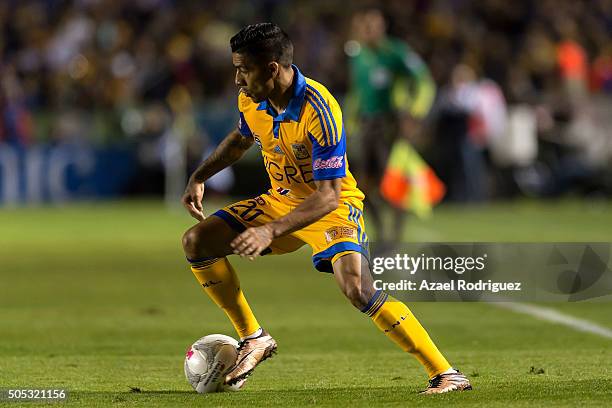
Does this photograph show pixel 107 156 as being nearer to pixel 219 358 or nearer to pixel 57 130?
pixel 57 130

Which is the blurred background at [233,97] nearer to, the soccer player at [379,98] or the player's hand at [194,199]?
the soccer player at [379,98]

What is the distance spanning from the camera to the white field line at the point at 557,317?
8.89 meters

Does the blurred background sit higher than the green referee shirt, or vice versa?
the green referee shirt

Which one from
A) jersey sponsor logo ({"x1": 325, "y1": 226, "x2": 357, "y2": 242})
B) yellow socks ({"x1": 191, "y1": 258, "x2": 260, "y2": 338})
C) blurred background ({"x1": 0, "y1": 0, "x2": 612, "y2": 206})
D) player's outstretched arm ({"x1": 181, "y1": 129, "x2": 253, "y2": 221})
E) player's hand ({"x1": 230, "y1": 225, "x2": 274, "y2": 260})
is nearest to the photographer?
player's hand ({"x1": 230, "y1": 225, "x2": 274, "y2": 260})

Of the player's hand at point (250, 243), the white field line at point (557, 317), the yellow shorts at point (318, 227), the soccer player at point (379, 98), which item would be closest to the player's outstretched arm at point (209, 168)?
the yellow shorts at point (318, 227)

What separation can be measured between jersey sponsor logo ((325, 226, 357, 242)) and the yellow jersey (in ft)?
0.63

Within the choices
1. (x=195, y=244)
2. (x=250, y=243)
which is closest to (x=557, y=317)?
(x=195, y=244)

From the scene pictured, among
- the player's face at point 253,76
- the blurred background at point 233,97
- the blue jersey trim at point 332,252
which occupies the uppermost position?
the player's face at point 253,76

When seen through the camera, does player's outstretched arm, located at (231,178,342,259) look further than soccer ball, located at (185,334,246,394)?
No

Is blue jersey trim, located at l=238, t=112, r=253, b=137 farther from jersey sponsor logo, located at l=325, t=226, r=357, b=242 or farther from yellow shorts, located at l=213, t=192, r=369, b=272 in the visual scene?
jersey sponsor logo, located at l=325, t=226, r=357, b=242

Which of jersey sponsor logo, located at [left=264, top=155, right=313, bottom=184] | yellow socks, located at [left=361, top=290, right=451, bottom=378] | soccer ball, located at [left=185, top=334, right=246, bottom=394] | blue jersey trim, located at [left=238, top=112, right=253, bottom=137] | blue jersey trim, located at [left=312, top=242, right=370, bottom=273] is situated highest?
blue jersey trim, located at [left=238, top=112, right=253, bottom=137]

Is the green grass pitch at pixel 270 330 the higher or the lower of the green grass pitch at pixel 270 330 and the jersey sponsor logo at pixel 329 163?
the lower

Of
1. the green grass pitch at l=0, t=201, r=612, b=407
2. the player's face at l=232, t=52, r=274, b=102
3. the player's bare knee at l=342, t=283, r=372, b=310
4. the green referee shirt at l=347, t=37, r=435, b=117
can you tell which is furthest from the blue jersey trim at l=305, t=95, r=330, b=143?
the green referee shirt at l=347, t=37, r=435, b=117

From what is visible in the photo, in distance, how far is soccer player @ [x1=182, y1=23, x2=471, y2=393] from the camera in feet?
21.0
